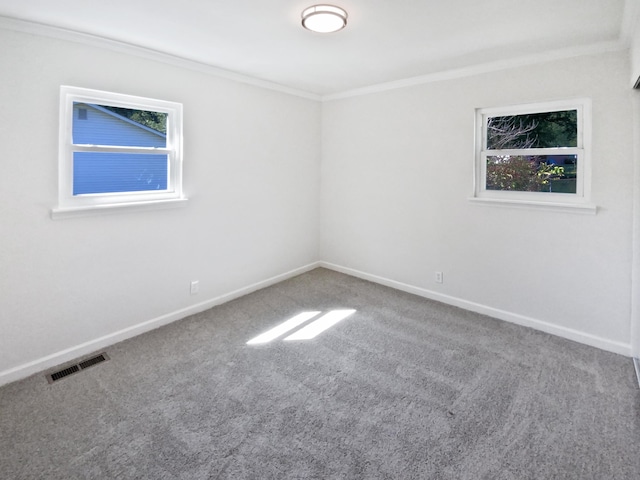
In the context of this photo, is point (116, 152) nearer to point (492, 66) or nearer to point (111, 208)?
point (111, 208)

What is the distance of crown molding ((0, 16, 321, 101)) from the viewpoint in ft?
7.35

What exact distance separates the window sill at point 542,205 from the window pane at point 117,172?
118 inches

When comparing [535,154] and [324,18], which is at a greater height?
[324,18]

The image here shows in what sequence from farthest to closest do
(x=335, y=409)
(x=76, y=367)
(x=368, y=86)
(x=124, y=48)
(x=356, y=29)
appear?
(x=368, y=86)
(x=124, y=48)
(x=76, y=367)
(x=356, y=29)
(x=335, y=409)

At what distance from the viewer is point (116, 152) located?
2.81 m

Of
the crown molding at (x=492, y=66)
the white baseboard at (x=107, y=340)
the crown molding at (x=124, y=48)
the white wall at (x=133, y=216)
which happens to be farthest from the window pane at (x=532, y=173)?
the white baseboard at (x=107, y=340)

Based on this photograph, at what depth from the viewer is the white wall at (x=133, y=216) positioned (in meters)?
2.32

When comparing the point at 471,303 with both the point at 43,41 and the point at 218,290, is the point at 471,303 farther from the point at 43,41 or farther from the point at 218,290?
the point at 43,41

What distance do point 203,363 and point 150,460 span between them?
885 mm

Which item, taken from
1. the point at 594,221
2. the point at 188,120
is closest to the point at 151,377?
the point at 188,120

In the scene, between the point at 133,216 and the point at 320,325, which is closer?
the point at 133,216

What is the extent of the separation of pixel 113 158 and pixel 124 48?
0.85m

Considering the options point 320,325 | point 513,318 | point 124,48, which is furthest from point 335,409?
point 124,48

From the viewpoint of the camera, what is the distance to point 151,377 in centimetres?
241
